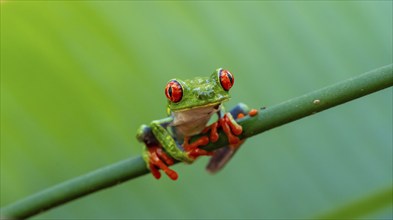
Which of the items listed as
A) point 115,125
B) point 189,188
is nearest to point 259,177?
point 189,188

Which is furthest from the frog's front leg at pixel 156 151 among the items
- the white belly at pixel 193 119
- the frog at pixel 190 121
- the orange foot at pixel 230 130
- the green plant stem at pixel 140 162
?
the green plant stem at pixel 140 162

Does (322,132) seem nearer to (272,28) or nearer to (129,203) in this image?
(272,28)

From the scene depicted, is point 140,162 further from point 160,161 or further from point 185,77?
point 185,77

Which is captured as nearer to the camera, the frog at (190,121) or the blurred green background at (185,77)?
the frog at (190,121)

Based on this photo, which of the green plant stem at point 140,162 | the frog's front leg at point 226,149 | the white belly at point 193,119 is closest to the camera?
the green plant stem at point 140,162

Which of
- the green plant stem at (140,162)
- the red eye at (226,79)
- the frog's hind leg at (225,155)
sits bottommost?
the frog's hind leg at (225,155)

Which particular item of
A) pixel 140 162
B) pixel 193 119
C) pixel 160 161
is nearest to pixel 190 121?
pixel 193 119

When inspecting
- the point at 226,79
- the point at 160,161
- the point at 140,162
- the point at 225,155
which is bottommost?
the point at 225,155

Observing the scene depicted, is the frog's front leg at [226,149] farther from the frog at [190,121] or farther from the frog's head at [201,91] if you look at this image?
the frog's head at [201,91]
